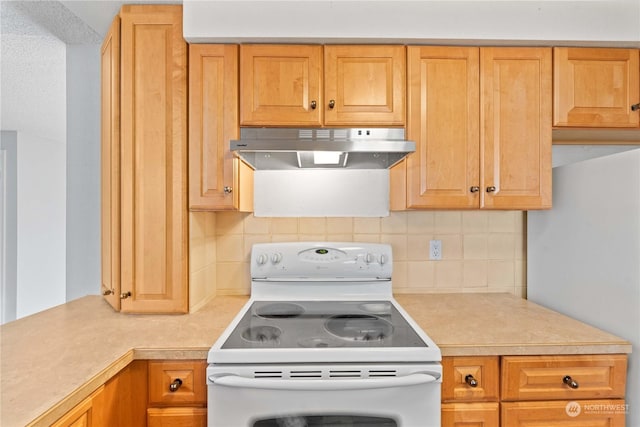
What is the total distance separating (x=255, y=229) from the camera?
1.81m

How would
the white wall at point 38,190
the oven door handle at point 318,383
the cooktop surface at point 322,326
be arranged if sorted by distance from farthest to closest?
the white wall at point 38,190 → the cooktop surface at point 322,326 → the oven door handle at point 318,383

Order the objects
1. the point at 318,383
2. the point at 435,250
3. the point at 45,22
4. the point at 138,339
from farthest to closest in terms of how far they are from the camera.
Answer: the point at 435,250, the point at 45,22, the point at 138,339, the point at 318,383

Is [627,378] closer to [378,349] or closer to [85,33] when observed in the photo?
[378,349]

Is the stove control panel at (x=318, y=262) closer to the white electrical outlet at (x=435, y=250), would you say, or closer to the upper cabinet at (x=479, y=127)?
the white electrical outlet at (x=435, y=250)

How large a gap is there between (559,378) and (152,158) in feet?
6.11

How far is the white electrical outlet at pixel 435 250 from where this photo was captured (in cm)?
182

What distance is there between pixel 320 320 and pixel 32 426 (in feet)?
3.12

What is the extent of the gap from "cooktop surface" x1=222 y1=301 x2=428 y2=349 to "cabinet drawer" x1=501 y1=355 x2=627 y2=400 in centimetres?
36

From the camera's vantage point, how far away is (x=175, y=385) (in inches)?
43.8

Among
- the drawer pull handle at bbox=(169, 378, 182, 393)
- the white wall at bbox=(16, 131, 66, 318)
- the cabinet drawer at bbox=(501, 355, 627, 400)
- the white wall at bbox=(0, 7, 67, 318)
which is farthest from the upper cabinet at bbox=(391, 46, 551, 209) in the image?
the white wall at bbox=(16, 131, 66, 318)

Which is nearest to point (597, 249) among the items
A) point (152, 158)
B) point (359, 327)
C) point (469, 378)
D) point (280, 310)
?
point (469, 378)

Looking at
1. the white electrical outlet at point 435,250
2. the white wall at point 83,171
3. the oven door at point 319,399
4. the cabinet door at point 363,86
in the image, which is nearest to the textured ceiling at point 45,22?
the white wall at point 83,171

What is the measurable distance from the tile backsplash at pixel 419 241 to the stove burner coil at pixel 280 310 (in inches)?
11.0

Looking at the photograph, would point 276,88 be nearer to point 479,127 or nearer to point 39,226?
point 479,127
